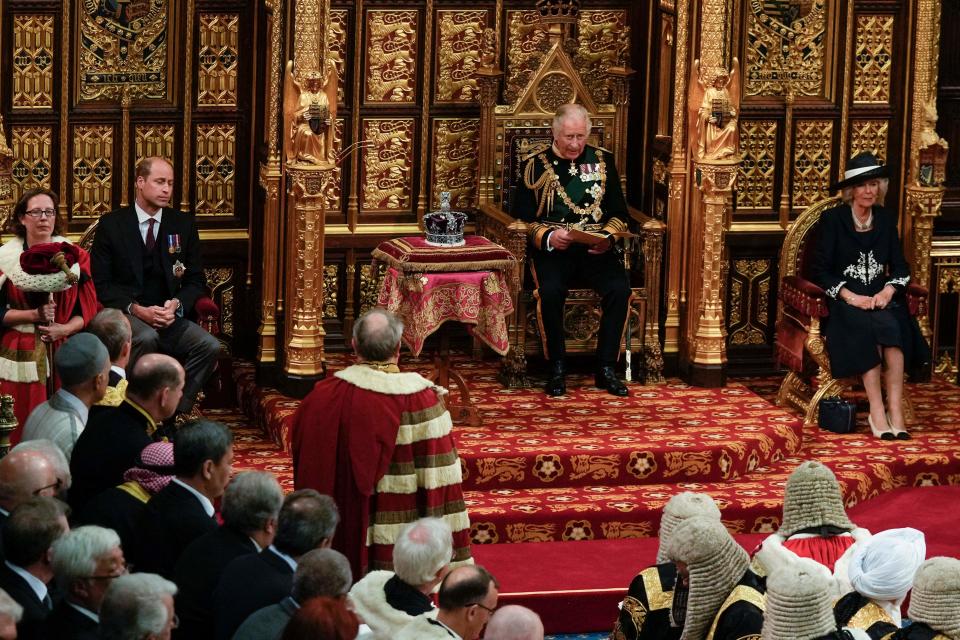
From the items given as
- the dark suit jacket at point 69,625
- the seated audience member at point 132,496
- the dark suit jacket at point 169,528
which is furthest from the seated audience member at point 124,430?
the dark suit jacket at point 69,625

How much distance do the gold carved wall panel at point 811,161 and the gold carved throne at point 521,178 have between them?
117 cm

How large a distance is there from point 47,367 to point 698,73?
444 cm

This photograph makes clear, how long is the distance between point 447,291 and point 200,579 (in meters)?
4.65

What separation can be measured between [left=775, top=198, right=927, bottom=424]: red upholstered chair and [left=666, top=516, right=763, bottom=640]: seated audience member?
541cm


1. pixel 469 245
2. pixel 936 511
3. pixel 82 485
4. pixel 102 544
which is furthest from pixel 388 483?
pixel 936 511

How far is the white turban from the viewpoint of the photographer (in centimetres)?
692

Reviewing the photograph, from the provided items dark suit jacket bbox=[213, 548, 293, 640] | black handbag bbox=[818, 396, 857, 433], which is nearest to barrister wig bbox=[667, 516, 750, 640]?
dark suit jacket bbox=[213, 548, 293, 640]

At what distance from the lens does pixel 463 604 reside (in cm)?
671

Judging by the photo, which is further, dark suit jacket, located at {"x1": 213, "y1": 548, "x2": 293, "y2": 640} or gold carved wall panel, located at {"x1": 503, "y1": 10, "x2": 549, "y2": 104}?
gold carved wall panel, located at {"x1": 503, "y1": 10, "x2": 549, "y2": 104}

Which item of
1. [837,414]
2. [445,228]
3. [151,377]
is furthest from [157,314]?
[837,414]

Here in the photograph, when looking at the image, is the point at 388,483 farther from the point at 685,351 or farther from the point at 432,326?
the point at 685,351

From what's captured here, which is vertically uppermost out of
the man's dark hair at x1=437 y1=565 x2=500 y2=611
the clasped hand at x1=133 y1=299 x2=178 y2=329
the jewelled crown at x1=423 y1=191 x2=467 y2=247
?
the jewelled crown at x1=423 y1=191 x2=467 y2=247

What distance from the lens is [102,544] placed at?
6445 millimetres

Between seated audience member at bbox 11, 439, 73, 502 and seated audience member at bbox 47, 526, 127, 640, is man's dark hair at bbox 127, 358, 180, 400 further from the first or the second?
seated audience member at bbox 47, 526, 127, 640
